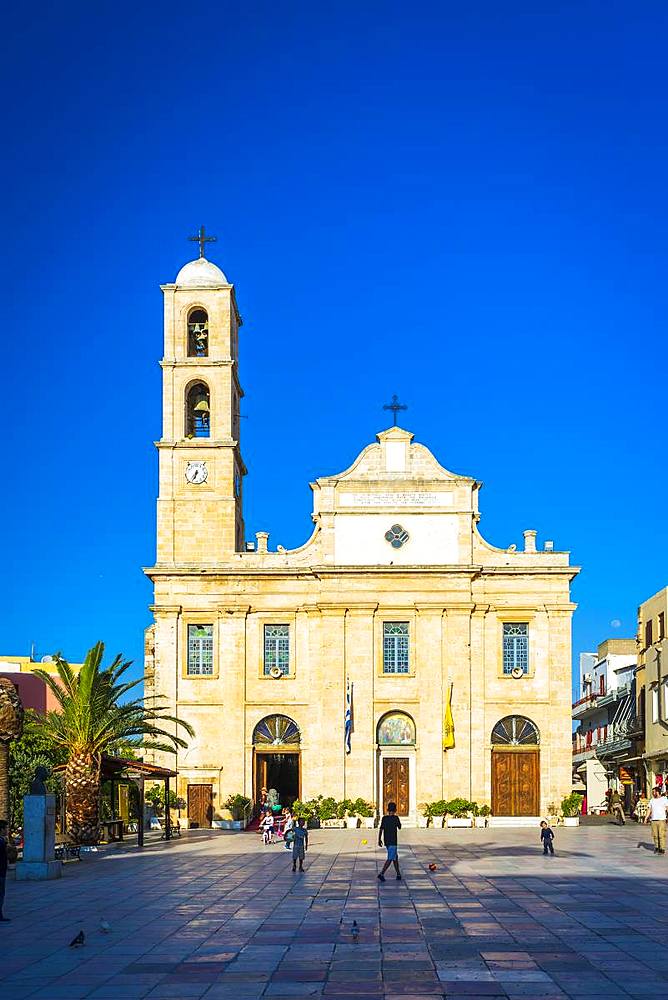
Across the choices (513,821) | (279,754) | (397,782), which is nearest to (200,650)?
(279,754)

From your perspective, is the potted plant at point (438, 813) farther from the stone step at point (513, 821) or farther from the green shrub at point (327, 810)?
the green shrub at point (327, 810)

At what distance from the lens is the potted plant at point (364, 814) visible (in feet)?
164

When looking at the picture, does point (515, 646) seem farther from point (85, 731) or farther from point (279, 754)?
point (85, 731)

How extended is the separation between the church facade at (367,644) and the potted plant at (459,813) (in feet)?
3.27

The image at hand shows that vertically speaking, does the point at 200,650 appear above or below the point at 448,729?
above

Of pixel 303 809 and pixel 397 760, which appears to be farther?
pixel 397 760

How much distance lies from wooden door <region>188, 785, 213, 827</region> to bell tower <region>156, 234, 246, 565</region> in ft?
28.7

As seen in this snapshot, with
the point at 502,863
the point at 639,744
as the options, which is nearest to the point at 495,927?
the point at 502,863

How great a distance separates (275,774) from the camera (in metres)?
52.2

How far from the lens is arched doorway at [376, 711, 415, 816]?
51.6 metres

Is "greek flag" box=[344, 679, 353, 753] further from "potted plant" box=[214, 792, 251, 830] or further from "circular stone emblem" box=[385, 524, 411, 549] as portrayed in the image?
"circular stone emblem" box=[385, 524, 411, 549]

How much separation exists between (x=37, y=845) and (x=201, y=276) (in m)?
31.0

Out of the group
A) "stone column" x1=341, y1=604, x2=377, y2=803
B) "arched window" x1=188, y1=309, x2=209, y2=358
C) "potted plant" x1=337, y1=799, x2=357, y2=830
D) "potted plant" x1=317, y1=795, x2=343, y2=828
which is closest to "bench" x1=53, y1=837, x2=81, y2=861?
"potted plant" x1=317, y1=795, x2=343, y2=828

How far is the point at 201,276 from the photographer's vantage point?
55.6 metres
